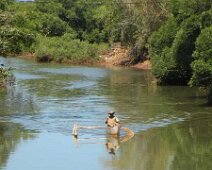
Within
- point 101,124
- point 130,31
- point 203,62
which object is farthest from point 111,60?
point 101,124

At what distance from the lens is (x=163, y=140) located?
2311cm

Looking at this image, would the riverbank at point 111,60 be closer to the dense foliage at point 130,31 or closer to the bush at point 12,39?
the dense foliage at point 130,31

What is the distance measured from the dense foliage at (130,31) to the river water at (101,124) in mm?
2262

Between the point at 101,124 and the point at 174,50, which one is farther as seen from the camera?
the point at 174,50

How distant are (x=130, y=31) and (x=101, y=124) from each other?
33.8 m

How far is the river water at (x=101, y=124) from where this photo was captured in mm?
19344

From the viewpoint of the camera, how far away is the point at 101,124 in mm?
26672

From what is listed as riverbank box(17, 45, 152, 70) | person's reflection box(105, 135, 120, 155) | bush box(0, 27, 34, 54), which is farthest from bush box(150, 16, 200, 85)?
riverbank box(17, 45, 152, 70)

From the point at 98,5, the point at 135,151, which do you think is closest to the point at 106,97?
the point at 135,151

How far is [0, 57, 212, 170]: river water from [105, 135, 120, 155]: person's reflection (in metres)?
0.04

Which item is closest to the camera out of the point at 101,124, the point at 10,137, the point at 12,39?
the point at 10,137

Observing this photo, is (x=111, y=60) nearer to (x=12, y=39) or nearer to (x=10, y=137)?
(x=12, y=39)

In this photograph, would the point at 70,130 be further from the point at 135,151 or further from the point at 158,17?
the point at 158,17

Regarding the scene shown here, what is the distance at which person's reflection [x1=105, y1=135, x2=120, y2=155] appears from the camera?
21125mm
